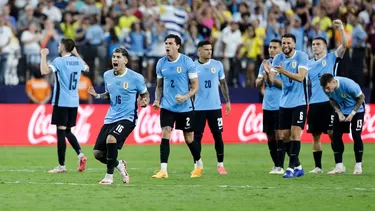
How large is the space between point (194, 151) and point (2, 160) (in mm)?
5703

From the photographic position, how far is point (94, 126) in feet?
91.6

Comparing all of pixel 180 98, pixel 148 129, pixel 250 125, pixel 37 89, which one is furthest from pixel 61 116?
pixel 250 125

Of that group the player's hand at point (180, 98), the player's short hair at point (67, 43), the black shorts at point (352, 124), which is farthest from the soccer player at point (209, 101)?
the player's short hair at point (67, 43)

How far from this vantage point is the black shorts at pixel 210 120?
1912 centimetres

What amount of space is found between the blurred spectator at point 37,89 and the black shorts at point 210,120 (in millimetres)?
10857

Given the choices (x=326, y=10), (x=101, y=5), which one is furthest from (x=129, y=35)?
(x=326, y=10)

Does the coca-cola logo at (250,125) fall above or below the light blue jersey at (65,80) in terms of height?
below

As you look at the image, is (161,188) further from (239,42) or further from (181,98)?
(239,42)

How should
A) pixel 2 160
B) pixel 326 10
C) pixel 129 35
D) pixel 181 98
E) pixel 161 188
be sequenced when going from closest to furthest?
pixel 161 188
pixel 181 98
pixel 2 160
pixel 129 35
pixel 326 10

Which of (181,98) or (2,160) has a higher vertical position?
(181,98)

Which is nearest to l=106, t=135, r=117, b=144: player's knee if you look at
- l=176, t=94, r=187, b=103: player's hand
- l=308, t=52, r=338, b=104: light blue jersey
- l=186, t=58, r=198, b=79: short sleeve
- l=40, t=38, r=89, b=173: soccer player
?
l=176, t=94, r=187, b=103: player's hand

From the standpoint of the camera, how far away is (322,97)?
64.1 feet

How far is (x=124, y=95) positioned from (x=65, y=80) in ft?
10.3

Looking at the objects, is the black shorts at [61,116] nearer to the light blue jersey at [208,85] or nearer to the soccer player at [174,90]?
the soccer player at [174,90]
